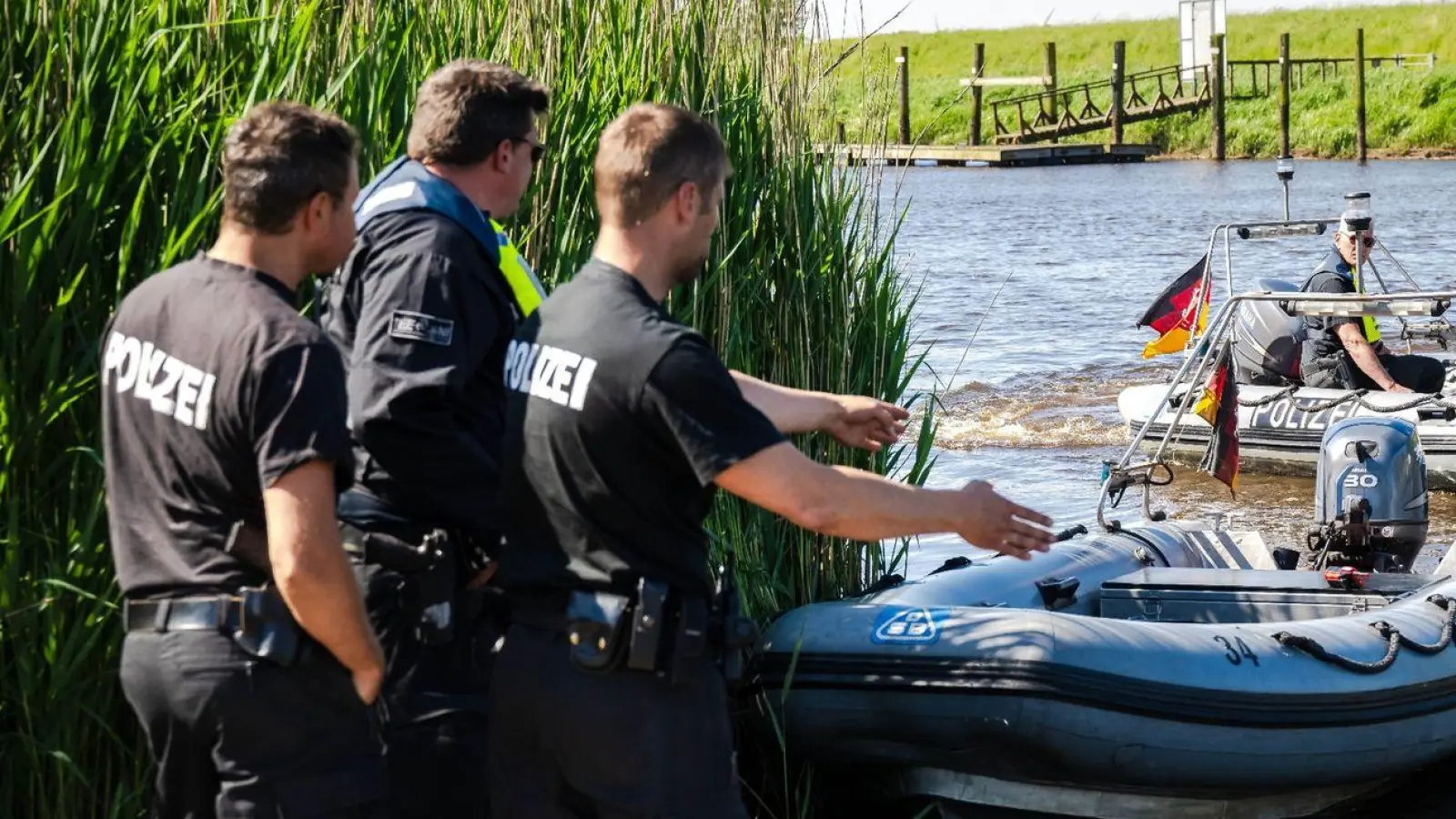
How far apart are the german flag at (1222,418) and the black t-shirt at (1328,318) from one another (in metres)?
3.08

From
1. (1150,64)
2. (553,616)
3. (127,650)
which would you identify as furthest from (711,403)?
(1150,64)

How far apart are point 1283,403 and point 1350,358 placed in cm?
47

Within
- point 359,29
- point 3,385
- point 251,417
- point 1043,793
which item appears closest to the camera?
point 251,417

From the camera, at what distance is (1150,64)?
60250 mm

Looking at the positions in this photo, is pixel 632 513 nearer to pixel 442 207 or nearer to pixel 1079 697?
pixel 442 207

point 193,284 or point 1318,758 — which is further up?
point 193,284

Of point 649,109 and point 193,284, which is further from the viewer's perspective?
point 649,109

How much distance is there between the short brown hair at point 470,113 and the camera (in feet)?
10.1

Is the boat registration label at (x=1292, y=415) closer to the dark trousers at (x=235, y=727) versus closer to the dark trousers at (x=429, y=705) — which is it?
the dark trousers at (x=429, y=705)

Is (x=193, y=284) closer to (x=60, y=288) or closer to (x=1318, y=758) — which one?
(x=60, y=288)

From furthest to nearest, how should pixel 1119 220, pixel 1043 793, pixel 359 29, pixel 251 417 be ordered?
pixel 1119 220, pixel 1043 793, pixel 359 29, pixel 251 417

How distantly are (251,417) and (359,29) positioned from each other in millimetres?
1565

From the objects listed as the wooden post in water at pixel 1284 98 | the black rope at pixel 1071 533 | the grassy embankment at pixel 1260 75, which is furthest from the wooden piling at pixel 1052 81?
the black rope at pixel 1071 533

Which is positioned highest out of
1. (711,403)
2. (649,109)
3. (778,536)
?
(649,109)
